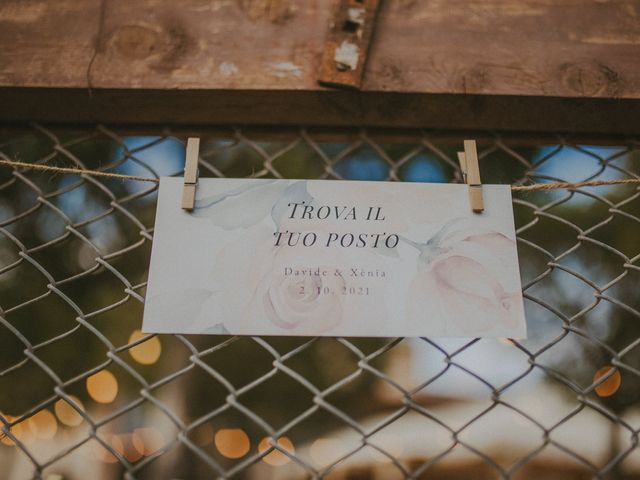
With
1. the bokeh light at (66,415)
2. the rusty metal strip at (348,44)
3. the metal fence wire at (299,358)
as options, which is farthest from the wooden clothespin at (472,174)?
the bokeh light at (66,415)

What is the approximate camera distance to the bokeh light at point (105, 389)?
11.7 feet

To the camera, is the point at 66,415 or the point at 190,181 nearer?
the point at 190,181

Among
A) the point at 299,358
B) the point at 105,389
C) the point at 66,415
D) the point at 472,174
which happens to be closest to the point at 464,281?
the point at 472,174

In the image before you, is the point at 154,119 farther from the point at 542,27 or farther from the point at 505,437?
the point at 505,437

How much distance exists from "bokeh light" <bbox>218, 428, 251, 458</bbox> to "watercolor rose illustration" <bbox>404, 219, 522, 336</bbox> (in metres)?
3.35

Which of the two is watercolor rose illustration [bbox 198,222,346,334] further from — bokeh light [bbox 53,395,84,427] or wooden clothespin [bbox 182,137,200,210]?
bokeh light [bbox 53,395,84,427]

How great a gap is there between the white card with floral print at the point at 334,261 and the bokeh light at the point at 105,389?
10.0 feet

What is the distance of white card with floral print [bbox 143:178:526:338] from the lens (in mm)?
779

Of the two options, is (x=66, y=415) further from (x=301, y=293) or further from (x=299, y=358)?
(x=301, y=293)

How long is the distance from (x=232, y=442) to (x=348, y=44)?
3721 mm

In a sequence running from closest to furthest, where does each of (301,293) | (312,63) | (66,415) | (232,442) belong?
(301,293), (312,63), (66,415), (232,442)

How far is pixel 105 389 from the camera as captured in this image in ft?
11.8

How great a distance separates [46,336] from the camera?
2686mm

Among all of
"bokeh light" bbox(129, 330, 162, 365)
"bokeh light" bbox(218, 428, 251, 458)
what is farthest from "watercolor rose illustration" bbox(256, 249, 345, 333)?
"bokeh light" bbox(218, 428, 251, 458)
